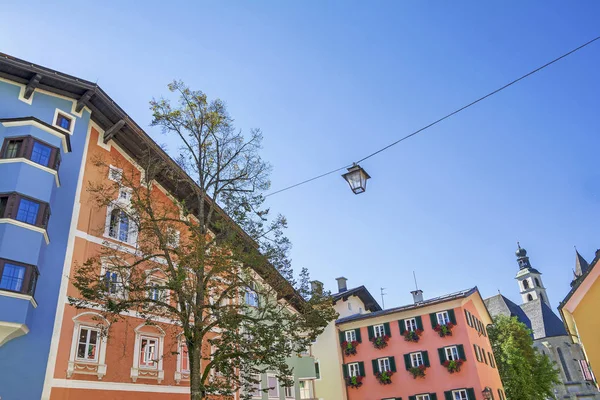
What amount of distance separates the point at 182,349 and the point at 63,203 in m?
9.28

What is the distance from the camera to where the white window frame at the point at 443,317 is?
37.7 metres

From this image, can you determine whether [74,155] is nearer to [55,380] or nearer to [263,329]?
[55,380]

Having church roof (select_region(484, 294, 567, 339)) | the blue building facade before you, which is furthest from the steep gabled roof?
church roof (select_region(484, 294, 567, 339))

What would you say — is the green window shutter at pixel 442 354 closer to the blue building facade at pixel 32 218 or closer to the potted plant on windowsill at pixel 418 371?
the potted plant on windowsill at pixel 418 371

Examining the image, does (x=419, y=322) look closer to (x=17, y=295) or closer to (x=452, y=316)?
(x=452, y=316)

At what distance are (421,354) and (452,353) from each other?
2.47 metres

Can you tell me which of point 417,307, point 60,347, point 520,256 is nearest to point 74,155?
point 60,347

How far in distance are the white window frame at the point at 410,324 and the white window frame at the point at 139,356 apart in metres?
22.8

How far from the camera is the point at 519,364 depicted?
44.8 metres

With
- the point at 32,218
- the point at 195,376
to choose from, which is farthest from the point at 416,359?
the point at 32,218

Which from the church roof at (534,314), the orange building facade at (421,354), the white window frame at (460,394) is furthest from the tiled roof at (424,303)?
the church roof at (534,314)

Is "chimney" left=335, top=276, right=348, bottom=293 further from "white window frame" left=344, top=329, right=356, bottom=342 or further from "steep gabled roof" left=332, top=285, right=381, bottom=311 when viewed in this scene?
"white window frame" left=344, top=329, right=356, bottom=342

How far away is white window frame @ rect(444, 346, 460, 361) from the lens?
36312mm

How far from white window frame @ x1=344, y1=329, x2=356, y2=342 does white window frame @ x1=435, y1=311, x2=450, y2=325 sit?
7.73m
